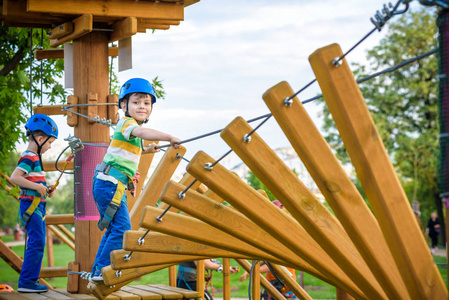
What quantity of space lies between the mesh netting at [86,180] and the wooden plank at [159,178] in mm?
427

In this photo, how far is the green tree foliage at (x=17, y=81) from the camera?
983cm

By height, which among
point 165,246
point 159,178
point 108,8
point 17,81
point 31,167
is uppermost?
point 17,81

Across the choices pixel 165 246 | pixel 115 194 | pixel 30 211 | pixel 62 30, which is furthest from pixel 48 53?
pixel 165 246

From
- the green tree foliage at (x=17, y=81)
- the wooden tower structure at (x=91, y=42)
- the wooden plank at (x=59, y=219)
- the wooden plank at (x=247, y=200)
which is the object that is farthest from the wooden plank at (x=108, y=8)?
the green tree foliage at (x=17, y=81)

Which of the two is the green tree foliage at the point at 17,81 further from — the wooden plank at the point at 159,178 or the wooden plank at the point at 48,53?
→ the wooden plank at the point at 159,178

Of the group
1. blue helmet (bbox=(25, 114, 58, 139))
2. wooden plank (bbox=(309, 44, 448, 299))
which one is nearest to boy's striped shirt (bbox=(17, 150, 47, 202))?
blue helmet (bbox=(25, 114, 58, 139))

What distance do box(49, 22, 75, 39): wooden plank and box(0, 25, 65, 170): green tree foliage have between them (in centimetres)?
375

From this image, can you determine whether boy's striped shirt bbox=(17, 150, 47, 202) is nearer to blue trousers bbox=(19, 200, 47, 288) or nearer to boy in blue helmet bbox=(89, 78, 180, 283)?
blue trousers bbox=(19, 200, 47, 288)

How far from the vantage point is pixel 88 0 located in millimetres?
5305

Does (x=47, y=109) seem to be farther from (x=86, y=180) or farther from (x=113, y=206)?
(x=113, y=206)

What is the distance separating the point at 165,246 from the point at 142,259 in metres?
0.25

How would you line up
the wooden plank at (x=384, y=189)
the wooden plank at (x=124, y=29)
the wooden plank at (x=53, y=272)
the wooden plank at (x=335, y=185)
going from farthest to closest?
1. the wooden plank at (x=53, y=272)
2. the wooden plank at (x=124, y=29)
3. the wooden plank at (x=335, y=185)
4. the wooden plank at (x=384, y=189)

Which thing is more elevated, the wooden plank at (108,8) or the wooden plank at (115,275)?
the wooden plank at (108,8)

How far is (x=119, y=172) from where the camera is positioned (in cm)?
455
